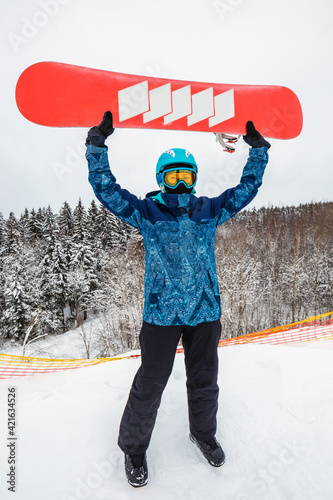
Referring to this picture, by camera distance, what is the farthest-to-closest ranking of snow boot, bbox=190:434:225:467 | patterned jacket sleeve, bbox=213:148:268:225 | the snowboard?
the snowboard → patterned jacket sleeve, bbox=213:148:268:225 → snow boot, bbox=190:434:225:467

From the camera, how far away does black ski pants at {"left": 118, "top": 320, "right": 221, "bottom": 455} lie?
4.50ft

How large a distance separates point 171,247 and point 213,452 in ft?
3.96

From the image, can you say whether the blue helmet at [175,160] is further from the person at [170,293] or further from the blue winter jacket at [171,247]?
the blue winter jacket at [171,247]

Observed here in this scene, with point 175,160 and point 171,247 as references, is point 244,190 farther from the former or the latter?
point 171,247

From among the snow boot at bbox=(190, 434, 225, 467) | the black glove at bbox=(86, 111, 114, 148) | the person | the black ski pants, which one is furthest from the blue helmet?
the snow boot at bbox=(190, 434, 225, 467)

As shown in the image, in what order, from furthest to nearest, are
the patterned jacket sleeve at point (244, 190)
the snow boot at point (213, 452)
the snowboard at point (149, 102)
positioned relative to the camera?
the snowboard at point (149, 102)
the patterned jacket sleeve at point (244, 190)
the snow boot at point (213, 452)

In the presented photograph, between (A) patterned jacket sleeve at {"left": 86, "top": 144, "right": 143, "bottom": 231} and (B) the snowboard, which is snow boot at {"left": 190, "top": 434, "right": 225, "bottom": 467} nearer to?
(A) patterned jacket sleeve at {"left": 86, "top": 144, "right": 143, "bottom": 231}

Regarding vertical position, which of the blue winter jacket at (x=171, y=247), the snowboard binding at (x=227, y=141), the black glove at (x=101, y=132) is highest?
the snowboard binding at (x=227, y=141)

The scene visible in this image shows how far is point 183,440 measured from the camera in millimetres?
1603

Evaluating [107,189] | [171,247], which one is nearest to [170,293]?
[171,247]

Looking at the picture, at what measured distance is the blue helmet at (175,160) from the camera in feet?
4.91

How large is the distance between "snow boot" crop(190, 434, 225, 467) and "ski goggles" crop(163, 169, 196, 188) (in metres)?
1.55

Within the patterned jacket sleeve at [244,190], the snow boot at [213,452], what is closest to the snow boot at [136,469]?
the snow boot at [213,452]

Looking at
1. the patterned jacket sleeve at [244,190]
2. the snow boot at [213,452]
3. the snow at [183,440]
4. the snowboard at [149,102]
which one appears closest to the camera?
the snow at [183,440]
